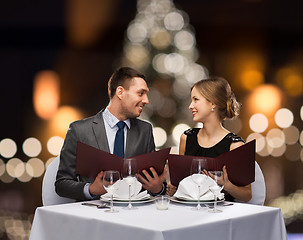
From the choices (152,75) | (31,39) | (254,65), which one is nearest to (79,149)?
(152,75)

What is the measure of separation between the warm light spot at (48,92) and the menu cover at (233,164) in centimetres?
803

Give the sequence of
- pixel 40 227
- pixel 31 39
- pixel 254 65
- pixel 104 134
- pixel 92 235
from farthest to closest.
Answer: pixel 254 65, pixel 31 39, pixel 104 134, pixel 40 227, pixel 92 235

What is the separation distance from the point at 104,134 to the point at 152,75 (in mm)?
3580

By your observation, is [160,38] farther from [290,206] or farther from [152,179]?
[152,179]

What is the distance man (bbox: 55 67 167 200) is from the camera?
103 inches

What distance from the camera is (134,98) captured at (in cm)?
286

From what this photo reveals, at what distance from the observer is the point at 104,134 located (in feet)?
9.14

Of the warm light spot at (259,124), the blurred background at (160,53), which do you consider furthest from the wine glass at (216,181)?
the warm light spot at (259,124)

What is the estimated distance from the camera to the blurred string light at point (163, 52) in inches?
246

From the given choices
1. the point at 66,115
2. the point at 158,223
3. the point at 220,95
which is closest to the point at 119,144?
the point at 220,95

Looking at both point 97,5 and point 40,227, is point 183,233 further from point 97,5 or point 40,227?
point 97,5

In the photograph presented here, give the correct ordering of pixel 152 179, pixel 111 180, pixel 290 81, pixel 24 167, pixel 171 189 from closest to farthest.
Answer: pixel 111 180 → pixel 152 179 → pixel 171 189 → pixel 290 81 → pixel 24 167

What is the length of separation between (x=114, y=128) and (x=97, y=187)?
23.1 inches

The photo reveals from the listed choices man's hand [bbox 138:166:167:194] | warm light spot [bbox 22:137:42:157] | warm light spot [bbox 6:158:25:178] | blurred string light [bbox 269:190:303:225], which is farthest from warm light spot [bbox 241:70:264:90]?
warm light spot [bbox 6:158:25:178]
